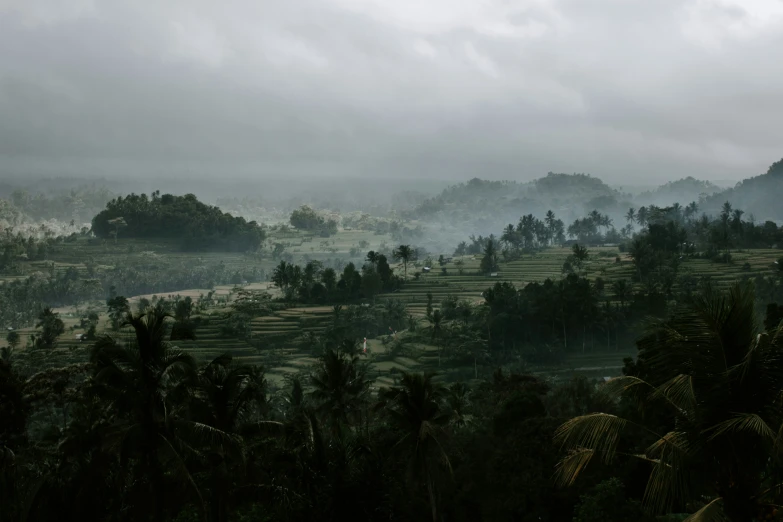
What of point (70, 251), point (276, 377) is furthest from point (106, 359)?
point (70, 251)

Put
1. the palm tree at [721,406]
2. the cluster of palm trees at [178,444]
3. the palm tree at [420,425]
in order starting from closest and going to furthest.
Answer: the palm tree at [721,406] → the cluster of palm trees at [178,444] → the palm tree at [420,425]

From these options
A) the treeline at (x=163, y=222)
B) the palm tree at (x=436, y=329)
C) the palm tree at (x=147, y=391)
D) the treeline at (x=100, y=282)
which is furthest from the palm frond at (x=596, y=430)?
the treeline at (x=163, y=222)

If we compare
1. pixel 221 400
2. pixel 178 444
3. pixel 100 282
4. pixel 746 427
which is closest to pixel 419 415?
pixel 221 400

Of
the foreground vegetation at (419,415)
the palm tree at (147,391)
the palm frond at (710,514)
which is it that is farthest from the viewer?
the palm tree at (147,391)

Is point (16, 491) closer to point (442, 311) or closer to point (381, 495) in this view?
point (381, 495)

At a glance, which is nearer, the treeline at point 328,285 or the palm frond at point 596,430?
the palm frond at point 596,430

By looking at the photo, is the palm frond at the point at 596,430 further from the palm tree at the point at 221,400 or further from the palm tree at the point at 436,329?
the palm tree at the point at 436,329

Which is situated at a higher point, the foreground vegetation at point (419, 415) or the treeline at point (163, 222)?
the treeline at point (163, 222)

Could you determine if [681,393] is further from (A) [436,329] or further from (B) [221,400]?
(A) [436,329]
